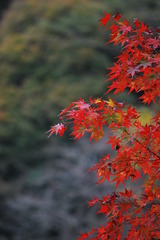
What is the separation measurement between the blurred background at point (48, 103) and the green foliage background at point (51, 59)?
0.02 m

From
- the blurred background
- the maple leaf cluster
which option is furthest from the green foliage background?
the maple leaf cluster

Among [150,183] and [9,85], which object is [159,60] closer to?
[150,183]

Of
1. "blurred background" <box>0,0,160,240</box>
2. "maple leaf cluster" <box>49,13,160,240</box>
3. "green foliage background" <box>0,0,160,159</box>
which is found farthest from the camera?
"green foliage background" <box>0,0,160,159</box>

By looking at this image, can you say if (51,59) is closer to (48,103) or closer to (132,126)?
(48,103)

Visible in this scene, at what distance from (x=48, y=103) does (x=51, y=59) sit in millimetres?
1348

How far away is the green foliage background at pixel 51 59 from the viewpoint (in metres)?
9.54

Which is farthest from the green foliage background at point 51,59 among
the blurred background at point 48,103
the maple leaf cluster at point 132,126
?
the maple leaf cluster at point 132,126

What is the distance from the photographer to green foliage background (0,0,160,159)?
31.3ft

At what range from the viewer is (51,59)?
10484mm

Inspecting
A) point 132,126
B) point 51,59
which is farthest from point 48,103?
point 132,126

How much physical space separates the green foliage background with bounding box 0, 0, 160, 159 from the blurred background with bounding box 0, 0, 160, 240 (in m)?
0.02

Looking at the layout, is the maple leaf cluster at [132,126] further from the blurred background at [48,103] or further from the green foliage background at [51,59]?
the green foliage background at [51,59]

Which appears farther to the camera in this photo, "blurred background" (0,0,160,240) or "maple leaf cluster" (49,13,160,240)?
"blurred background" (0,0,160,240)

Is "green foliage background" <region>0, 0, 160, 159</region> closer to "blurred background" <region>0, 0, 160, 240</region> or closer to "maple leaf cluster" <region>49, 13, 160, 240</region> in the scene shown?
"blurred background" <region>0, 0, 160, 240</region>
